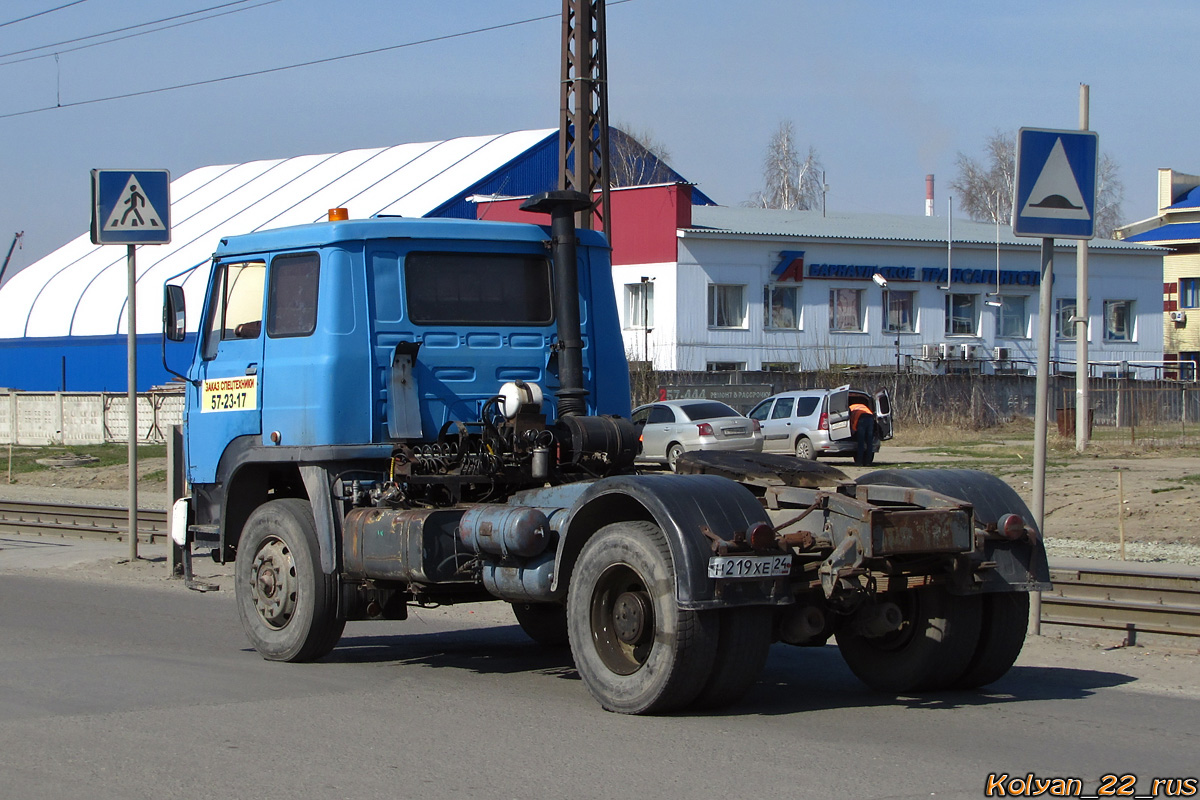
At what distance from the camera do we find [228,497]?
30.2ft

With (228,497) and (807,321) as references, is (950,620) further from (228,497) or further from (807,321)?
(807,321)

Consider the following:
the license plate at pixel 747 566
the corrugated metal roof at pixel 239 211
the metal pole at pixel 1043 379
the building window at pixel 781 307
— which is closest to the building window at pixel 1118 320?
the building window at pixel 781 307

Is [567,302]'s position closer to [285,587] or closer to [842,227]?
[285,587]

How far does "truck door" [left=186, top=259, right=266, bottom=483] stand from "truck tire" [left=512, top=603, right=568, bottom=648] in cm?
217

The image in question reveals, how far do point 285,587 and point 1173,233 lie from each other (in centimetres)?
6969

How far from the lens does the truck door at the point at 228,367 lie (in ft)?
29.6

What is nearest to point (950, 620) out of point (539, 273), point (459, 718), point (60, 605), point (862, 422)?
point (459, 718)

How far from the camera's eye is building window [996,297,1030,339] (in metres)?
51.8

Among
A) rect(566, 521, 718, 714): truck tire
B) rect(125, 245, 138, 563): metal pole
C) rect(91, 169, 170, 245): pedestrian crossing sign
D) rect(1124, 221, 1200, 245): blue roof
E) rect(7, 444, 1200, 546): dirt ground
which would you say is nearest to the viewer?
rect(566, 521, 718, 714): truck tire

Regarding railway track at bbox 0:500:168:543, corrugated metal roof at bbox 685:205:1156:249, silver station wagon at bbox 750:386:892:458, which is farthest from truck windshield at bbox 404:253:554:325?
corrugated metal roof at bbox 685:205:1156:249

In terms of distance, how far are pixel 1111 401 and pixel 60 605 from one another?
37.7 meters

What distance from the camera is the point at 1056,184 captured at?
918 cm

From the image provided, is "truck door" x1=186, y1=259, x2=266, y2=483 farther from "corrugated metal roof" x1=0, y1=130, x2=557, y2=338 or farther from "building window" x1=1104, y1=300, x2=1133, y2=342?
"building window" x1=1104, y1=300, x2=1133, y2=342

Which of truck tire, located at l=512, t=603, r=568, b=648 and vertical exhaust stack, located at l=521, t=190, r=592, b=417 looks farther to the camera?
truck tire, located at l=512, t=603, r=568, b=648
